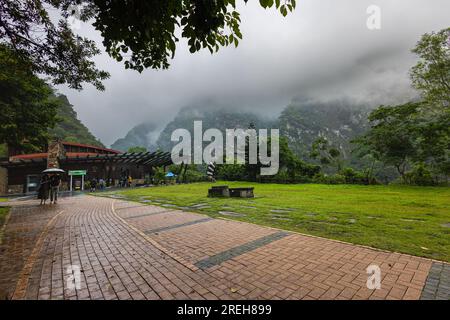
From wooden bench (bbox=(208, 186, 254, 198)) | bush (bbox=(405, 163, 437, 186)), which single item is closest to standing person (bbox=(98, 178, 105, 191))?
wooden bench (bbox=(208, 186, 254, 198))

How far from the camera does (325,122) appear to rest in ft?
438

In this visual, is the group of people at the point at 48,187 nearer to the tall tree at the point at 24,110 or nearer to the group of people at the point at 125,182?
the tall tree at the point at 24,110

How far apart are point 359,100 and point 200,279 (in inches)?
6901

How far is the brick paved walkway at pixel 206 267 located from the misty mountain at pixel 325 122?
Answer: 108765mm

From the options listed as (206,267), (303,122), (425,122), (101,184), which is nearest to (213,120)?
(303,122)

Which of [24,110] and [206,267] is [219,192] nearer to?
[206,267]

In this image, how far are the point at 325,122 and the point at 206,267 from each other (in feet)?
484

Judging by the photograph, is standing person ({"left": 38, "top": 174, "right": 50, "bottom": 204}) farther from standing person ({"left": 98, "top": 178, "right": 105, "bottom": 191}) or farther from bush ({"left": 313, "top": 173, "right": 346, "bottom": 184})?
bush ({"left": 313, "top": 173, "right": 346, "bottom": 184})

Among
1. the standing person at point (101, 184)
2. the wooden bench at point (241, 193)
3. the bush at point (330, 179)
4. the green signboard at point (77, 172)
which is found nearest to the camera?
the wooden bench at point (241, 193)

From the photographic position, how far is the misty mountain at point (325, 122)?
116 meters

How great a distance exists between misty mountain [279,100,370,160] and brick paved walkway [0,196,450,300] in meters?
109

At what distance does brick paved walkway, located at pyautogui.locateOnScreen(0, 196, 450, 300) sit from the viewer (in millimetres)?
2691

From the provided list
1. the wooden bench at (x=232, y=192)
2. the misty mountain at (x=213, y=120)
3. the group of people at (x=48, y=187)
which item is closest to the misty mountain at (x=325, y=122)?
the misty mountain at (x=213, y=120)
